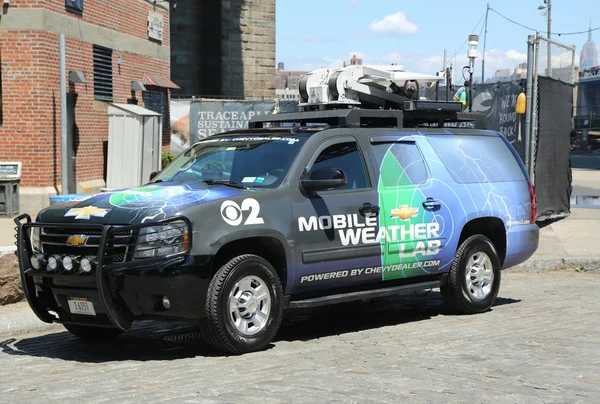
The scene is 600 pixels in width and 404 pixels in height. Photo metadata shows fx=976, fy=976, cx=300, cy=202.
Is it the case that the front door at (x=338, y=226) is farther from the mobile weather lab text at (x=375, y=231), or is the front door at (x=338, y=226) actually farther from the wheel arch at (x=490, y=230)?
the wheel arch at (x=490, y=230)

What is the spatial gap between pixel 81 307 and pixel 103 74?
15294 mm

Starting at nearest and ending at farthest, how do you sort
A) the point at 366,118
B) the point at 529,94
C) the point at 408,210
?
the point at 408,210, the point at 366,118, the point at 529,94

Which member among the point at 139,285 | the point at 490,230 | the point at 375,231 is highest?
the point at 375,231

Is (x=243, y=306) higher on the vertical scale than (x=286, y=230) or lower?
lower

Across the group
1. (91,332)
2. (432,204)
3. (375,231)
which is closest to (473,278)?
(432,204)

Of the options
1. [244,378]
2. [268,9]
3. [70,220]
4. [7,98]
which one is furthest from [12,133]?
[268,9]

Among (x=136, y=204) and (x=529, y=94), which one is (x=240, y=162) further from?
(x=529, y=94)

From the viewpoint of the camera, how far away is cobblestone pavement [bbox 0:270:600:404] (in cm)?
615

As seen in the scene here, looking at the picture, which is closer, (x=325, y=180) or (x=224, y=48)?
(x=325, y=180)

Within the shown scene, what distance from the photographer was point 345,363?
23.4 ft

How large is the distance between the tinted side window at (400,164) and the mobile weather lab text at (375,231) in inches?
16.7

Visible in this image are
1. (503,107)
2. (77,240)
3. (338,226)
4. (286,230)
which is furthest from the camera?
(503,107)

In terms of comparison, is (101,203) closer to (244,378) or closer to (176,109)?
(244,378)

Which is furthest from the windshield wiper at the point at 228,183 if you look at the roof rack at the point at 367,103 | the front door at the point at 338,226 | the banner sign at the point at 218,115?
the banner sign at the point at 218,115
